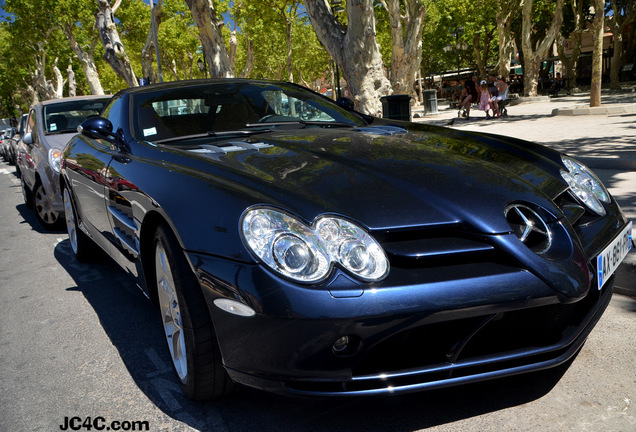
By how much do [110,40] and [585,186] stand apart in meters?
22.0

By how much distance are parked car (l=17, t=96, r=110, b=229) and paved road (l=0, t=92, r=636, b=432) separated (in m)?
3.07

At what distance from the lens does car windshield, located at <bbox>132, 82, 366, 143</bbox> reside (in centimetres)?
354

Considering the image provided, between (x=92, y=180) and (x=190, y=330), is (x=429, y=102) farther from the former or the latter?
(x=190, y=330)

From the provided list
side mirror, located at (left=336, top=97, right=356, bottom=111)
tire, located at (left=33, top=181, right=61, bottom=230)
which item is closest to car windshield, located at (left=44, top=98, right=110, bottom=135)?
tire, located at (left=33, top=181, right=61, bottom=230)

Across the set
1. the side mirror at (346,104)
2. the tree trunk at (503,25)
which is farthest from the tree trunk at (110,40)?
the side mirror at (346,104)

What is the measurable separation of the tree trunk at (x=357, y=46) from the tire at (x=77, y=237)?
774 cm

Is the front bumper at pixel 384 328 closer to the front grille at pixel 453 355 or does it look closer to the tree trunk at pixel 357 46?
the front grille at pixel 453 355

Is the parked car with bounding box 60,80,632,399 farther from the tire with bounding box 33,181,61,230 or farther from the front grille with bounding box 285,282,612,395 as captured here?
the tire with bounding box 33,181,61,230

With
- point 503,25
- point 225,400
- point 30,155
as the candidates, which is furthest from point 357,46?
point 503,25

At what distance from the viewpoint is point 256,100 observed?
3.98 m

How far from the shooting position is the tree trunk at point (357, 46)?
1162 centimetres

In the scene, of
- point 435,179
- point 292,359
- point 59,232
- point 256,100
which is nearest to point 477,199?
point 435,179

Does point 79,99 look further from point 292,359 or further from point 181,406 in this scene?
point 292,359

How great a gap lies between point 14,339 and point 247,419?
1976 mm
